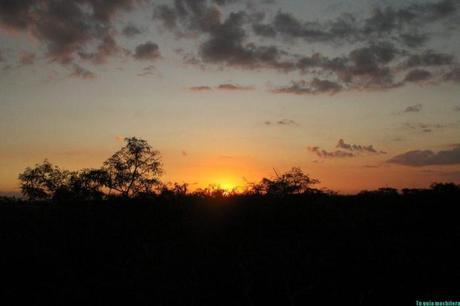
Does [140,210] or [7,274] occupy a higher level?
[140,210]

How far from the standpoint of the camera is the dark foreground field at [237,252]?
567 inches

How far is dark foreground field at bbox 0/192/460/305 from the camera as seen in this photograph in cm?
1439

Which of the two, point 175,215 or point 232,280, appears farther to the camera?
point 175,215

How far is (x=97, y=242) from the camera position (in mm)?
19062

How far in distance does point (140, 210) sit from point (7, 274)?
302 inches

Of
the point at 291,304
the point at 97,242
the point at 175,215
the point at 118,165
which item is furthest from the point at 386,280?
the point at 118,165

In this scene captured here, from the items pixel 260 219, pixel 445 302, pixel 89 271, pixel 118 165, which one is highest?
pixel 118 165

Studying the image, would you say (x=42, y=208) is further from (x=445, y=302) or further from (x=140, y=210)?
(x=445, y=302)

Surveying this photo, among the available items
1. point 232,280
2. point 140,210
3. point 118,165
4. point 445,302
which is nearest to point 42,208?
point 140,210

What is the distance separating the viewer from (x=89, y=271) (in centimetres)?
1706

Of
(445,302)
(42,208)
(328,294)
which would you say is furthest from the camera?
(42,208)

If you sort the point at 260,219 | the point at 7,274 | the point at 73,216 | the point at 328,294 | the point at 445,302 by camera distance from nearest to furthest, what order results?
1. the point at 445,302
2. the point at 328,294
3. the point at 7,274
4. the point at 260,219
5. the point at 73,216

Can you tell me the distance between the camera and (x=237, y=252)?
17156 millimetres

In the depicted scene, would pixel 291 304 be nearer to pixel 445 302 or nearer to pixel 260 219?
pixel 445 302
